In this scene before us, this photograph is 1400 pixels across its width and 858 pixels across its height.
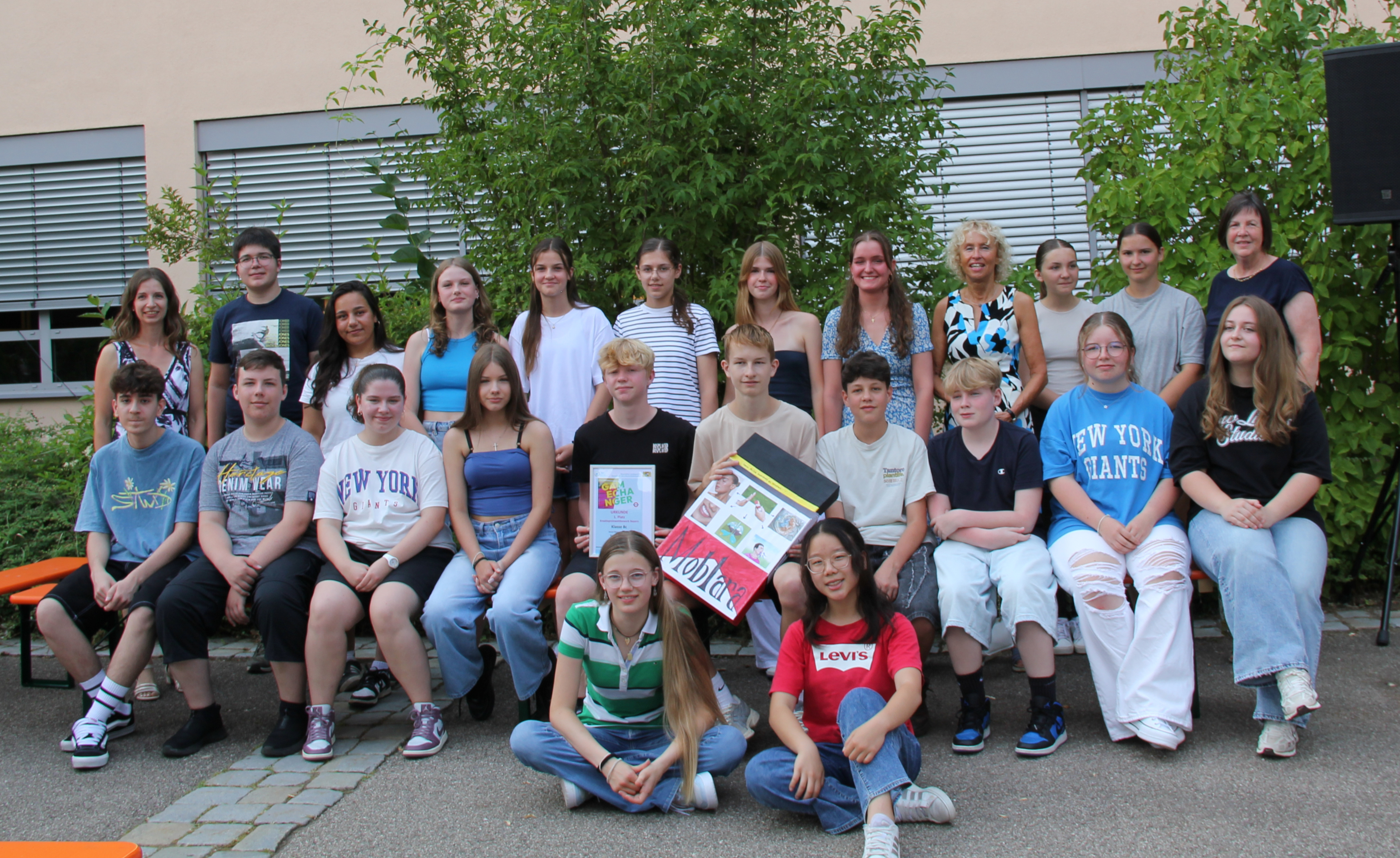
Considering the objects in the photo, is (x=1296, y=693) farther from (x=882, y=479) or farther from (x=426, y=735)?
(x=426, y=735)

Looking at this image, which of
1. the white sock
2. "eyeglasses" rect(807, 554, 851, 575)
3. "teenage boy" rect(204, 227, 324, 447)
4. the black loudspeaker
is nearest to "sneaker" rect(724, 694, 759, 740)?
the white sock

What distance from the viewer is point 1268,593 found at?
358 cm

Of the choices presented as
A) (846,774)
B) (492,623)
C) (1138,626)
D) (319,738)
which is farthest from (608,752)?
(1138,626)

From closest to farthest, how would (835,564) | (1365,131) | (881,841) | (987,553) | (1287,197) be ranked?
(881,841), (835,564), (987,553), (1365,131), (1287,197)

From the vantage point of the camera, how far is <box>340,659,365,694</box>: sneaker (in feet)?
15.6

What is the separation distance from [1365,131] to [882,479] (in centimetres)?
294

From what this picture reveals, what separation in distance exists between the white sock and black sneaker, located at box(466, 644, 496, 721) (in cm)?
105

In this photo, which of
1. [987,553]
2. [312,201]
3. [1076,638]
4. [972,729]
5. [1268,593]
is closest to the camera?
[1268,593]

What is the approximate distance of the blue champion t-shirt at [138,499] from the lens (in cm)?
444

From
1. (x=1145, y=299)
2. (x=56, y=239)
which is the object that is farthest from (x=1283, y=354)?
(x=56, y=239)

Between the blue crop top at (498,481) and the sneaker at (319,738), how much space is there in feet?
3.22

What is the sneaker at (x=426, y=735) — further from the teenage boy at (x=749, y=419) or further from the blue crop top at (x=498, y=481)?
the teenage boy at (x=749, y=419)

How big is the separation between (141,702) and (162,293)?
1973mm

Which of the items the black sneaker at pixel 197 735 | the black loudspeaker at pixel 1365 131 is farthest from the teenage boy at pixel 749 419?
the black loudspeaker at pixel 1365 131
